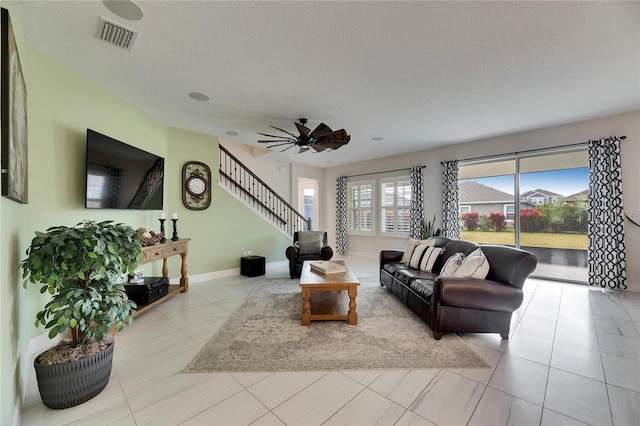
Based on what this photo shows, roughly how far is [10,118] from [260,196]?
5225 millimetres

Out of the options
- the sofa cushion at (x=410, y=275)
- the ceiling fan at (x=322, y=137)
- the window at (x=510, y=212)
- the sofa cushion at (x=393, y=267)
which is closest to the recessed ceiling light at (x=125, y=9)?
the ceiling fan at (x=322, y=137)

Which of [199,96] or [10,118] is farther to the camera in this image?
[199,96]

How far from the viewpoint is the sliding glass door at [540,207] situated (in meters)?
4.45

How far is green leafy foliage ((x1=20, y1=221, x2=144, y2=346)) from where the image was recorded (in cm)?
153

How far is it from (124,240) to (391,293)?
338 centimetres

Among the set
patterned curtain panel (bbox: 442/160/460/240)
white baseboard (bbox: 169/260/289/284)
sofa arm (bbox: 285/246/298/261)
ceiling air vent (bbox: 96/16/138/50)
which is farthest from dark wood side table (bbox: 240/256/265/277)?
patterned curtain panel (bbox: 442/160/460/240)

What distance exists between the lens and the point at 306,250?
198 inches

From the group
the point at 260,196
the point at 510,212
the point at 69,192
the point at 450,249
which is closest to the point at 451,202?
the point at 510,212

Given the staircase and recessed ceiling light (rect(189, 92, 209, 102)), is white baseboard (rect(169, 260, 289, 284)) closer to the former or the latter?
the staircase

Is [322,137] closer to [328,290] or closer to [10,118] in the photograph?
Result: [328,290]

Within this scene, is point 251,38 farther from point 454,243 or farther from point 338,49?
point 454,243

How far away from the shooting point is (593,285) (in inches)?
163

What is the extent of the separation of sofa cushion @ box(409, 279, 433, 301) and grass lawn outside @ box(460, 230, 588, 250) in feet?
11.1

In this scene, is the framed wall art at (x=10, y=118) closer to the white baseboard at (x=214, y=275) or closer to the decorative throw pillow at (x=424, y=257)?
the white baseboard at (x=214, y=275)
